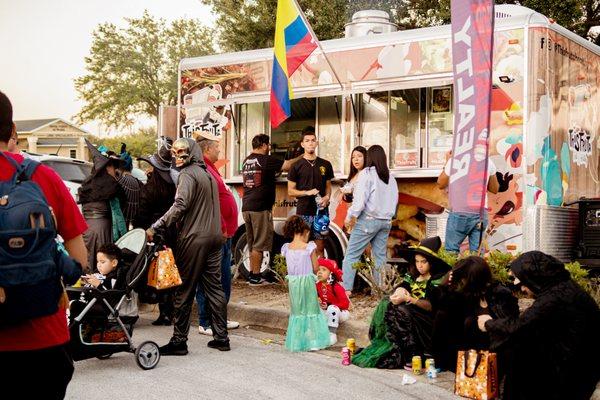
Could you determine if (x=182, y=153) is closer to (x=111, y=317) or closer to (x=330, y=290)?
(x=111, y=317)

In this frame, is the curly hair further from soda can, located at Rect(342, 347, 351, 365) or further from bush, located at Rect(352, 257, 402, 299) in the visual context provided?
soda can, located at Rect(342, 347, 351, 365)

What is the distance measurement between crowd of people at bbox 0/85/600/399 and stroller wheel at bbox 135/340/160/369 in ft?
1.49

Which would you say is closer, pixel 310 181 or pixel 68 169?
pixel 310 181

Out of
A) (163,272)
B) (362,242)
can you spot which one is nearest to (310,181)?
(362,242)

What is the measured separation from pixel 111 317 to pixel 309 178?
156 inches

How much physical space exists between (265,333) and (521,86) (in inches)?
150

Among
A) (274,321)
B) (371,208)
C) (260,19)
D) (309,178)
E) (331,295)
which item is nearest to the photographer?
(331,295)

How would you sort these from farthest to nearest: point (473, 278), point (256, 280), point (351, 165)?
point (256, 280) → point (351, 165) → point (473, 278)

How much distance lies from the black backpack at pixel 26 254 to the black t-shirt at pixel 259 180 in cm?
737

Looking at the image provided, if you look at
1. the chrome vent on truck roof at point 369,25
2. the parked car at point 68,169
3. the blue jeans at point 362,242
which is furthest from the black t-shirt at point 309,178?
the parked car at point 68,169

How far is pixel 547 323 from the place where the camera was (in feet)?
15.5

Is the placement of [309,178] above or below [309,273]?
above

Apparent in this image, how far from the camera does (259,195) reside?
1034 cm

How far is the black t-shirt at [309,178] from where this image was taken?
9836 millimetres
